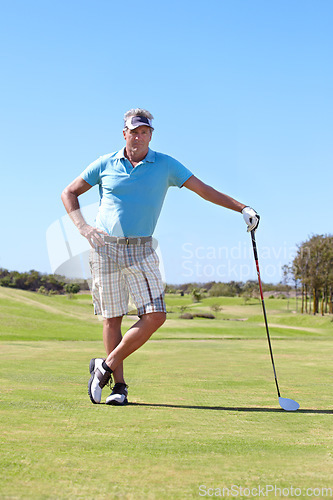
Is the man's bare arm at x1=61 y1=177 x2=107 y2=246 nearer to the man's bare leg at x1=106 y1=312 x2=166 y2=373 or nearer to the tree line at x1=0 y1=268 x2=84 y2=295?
the man's bare leg at x1=106 y1=312 x2=166 y2=373

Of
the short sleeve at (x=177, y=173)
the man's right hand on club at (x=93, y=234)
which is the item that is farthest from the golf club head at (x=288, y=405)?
the short sleeve at (x=177, y=173)

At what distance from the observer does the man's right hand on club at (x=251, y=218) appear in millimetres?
4994

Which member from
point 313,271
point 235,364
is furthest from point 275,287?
point 235,364

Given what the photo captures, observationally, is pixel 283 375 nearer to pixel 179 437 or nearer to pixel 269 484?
pixel 179 437

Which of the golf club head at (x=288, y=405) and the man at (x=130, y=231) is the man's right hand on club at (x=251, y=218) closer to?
the man at (x=130, y=231)

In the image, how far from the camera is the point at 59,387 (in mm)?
5078

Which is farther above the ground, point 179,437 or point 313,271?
point 313,271

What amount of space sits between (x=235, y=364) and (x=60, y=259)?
333 centimetres

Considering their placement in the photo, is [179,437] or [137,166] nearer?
[179,437]

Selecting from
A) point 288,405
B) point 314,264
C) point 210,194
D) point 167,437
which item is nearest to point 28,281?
point 314,264

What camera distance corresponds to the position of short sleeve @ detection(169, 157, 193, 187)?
5113 millimetres

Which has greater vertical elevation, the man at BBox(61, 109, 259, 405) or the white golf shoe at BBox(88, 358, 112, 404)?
the man at BBox(61, 109, 259, 405)

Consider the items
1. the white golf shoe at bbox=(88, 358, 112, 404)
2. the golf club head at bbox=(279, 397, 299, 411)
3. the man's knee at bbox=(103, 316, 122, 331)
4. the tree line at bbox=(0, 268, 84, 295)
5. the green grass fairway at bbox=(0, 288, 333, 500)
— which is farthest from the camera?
the tree line at bbox=(0, 268, 84, 295)

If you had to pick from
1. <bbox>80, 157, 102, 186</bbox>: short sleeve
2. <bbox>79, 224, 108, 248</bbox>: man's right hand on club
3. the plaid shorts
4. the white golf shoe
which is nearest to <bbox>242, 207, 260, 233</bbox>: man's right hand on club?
the plaid shorts
